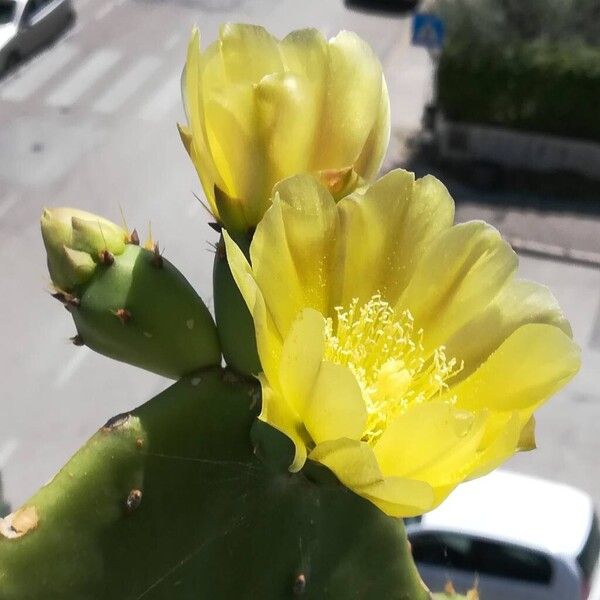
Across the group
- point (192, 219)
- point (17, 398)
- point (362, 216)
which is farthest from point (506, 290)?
point (192, 219)

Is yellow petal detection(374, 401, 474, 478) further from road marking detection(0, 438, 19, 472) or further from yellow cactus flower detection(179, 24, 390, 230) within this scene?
road marking detection(0, 438, 19, 472)

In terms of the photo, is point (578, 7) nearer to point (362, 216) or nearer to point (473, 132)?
point (473, 132)

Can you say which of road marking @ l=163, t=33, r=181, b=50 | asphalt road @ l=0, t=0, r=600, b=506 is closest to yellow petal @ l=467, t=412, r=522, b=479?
asphalt road @ l=0, t=0, r=600, b=506

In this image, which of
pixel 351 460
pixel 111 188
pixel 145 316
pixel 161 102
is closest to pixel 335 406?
pixel 351 460

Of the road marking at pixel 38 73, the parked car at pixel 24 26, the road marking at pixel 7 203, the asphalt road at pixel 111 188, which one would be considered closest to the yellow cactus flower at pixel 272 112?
the asphalt road at pixel 111 188

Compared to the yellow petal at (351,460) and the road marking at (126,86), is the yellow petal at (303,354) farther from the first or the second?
the road marking at (126,86)
